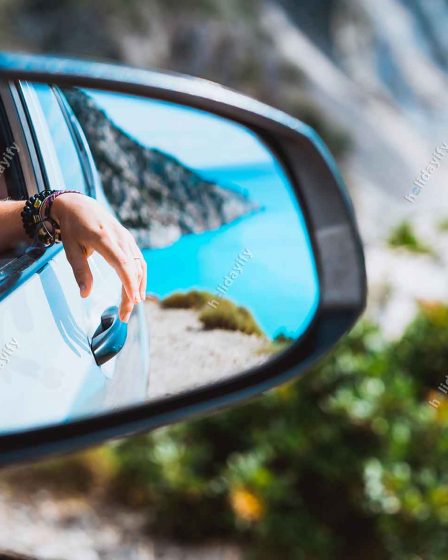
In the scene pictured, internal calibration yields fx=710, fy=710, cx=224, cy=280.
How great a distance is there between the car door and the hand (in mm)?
13

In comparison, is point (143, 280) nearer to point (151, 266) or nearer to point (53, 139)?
point (151, 266)

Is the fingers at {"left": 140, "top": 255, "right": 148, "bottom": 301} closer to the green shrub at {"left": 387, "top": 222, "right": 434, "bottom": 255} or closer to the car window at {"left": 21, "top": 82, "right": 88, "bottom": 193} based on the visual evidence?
the car window at {"left": 21, "top": 82, "right": 88, "bottom": 193}

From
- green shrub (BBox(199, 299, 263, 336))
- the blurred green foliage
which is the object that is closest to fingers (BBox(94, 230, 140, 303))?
green shrub (BBox(199, 299, 263, 336))

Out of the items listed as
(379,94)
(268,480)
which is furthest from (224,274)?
(379,94)

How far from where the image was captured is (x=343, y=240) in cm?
119

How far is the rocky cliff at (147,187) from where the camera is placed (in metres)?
0.99

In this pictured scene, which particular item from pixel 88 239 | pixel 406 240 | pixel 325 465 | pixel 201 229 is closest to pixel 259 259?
pixel 201 229

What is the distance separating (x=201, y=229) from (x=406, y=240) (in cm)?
528

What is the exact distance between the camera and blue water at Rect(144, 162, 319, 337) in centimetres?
103

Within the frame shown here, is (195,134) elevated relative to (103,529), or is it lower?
elevated

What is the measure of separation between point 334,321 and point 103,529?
2.42 meters

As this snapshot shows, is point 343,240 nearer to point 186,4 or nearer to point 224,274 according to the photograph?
point 224,274

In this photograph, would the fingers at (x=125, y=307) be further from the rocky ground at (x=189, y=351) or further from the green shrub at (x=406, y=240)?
the green shrub at (x=406, y=240)


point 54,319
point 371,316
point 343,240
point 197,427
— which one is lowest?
point 197,427
